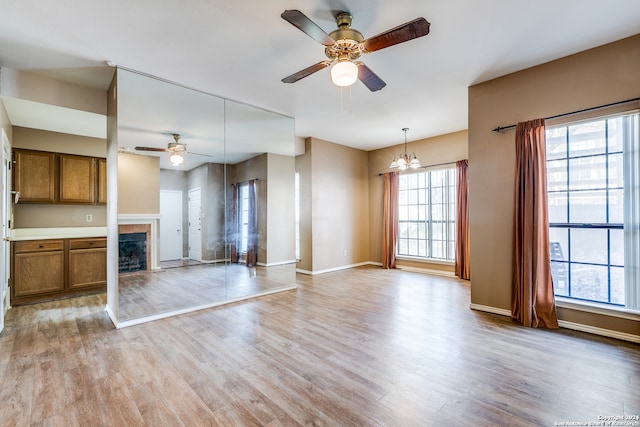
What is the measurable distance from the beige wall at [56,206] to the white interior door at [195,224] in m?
2.10

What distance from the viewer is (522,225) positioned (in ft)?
11.1

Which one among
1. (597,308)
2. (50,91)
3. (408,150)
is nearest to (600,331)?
(597,308)

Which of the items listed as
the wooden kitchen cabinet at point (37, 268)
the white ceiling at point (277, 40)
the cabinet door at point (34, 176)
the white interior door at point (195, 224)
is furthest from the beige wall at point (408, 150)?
the cabinet door at point (34, 176)

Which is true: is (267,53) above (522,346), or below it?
above

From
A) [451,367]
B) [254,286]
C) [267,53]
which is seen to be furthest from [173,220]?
[451,367]

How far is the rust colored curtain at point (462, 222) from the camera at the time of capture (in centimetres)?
571

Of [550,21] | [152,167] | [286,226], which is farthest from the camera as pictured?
[286,226]

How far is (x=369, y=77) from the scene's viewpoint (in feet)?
9.20

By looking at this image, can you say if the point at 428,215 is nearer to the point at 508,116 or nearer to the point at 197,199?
the point at 508,116

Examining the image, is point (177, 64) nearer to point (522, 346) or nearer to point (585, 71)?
point (585, 71)

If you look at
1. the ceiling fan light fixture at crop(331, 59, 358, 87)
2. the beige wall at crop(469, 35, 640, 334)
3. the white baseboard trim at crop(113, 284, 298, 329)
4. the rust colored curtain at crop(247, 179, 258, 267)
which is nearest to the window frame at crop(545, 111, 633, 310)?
the beige wall at crop(469, 35, 640, 334)

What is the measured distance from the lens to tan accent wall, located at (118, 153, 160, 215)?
3.50 meters

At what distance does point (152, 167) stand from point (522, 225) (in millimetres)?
4731

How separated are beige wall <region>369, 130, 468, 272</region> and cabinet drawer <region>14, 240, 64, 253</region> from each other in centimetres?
621
